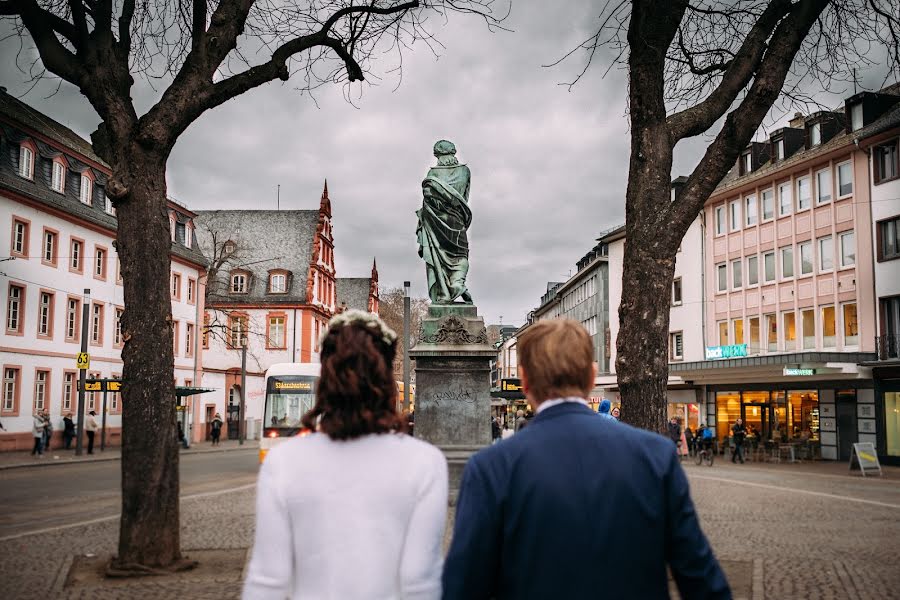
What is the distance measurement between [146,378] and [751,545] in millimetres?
7156

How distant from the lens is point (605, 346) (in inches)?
2297

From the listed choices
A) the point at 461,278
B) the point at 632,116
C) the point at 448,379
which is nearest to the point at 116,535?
the point at 448,379

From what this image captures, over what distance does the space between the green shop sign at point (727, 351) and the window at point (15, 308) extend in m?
28.4

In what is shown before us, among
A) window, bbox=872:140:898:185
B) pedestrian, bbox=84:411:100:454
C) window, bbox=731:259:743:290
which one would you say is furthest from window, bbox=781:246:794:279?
pedestrian, bbox=84:411:100:454

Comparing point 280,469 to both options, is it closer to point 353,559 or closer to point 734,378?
point 353,559

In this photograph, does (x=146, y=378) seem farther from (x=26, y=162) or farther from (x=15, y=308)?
(x=26, y=162)

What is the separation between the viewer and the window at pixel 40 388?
119 feet

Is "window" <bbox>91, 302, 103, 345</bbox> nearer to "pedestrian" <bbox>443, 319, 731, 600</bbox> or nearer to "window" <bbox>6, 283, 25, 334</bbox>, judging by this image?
"window" <bbox>6, 283, 25, 334</bbox>

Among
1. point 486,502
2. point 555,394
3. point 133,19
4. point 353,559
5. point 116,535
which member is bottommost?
point 116,535

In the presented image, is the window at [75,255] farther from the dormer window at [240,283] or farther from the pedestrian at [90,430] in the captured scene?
the dormer window at [240,283]

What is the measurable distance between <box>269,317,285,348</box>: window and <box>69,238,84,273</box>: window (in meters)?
28.0

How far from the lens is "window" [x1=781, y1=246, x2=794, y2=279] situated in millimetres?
38147

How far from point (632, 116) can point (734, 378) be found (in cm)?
3317

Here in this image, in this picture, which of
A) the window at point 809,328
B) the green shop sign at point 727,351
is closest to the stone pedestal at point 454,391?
the window at point 809,328
